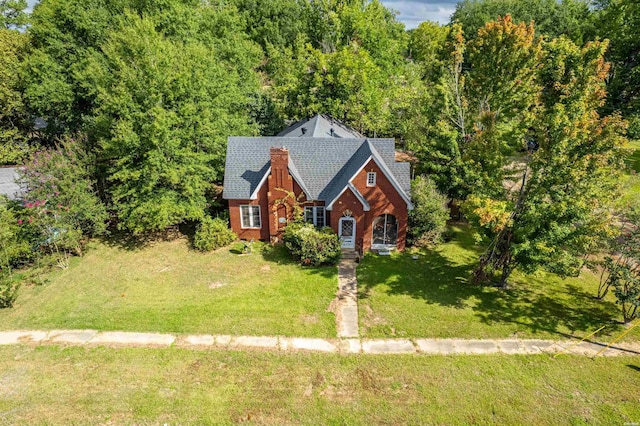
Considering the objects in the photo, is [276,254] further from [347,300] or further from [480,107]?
[480,107]

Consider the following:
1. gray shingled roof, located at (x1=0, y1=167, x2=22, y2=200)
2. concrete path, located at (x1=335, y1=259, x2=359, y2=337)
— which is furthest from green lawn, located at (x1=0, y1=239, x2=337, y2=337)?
gray shingled roof, located at (x1=0, y1=167, x2=22, y2=200)

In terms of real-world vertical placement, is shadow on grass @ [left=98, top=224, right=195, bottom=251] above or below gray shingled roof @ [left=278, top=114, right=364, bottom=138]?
below

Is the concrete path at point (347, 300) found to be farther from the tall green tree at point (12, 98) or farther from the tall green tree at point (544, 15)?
the tall green tree at point (544, 15)

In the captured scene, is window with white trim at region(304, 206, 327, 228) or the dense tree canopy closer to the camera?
the dense tree canopy

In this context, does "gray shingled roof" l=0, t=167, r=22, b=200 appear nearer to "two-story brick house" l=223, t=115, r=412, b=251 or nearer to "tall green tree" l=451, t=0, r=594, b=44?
"two-story brick house" l=223, t=115, r=412, b=251

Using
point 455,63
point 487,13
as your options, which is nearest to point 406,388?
point 455,63

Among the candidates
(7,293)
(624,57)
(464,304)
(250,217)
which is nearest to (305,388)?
(464,304)

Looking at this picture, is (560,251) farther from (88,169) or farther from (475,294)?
(88,169)
